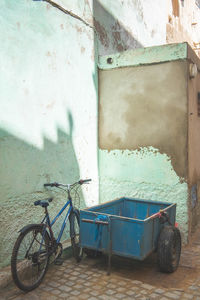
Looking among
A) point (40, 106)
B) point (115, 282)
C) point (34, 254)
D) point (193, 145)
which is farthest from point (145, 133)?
point (34, 254)

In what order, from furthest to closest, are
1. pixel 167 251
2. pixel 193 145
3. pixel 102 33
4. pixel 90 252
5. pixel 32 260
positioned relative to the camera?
pixel 102 33, pixel 193 145, pixel 90 252, pixel 167 251, pixel 32 260

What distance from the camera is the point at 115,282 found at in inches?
150

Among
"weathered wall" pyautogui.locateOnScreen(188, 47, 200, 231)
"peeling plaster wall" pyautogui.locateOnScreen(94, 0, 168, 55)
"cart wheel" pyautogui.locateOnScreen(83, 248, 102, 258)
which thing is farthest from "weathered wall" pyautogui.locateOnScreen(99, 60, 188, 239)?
"cart wheel" pyautogui.locateOnScreen(83, 248, 102, 258)

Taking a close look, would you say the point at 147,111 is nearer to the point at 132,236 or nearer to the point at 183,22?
the point at 132,236

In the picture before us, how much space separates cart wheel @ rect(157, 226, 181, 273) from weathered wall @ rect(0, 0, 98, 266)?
1.77 meters

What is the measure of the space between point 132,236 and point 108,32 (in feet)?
14.6

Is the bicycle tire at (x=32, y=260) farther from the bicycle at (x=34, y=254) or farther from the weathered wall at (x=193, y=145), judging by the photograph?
the weathered wall at (x=193, y=145)

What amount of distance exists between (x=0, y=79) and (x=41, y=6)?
1479mm

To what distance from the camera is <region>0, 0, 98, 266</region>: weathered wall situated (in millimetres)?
3879

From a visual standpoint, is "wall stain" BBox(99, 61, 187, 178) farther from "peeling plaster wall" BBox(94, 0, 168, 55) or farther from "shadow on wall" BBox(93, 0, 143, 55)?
"peeling plaster wall" BBox(94, 0, 168, 55)

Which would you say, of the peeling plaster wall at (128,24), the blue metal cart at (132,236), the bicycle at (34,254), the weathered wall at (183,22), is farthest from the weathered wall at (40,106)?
the weathered wall at (183,22)

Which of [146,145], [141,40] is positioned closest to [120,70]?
[146,145]

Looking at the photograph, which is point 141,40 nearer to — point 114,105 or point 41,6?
point 114,105

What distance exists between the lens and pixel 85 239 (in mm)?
4129
